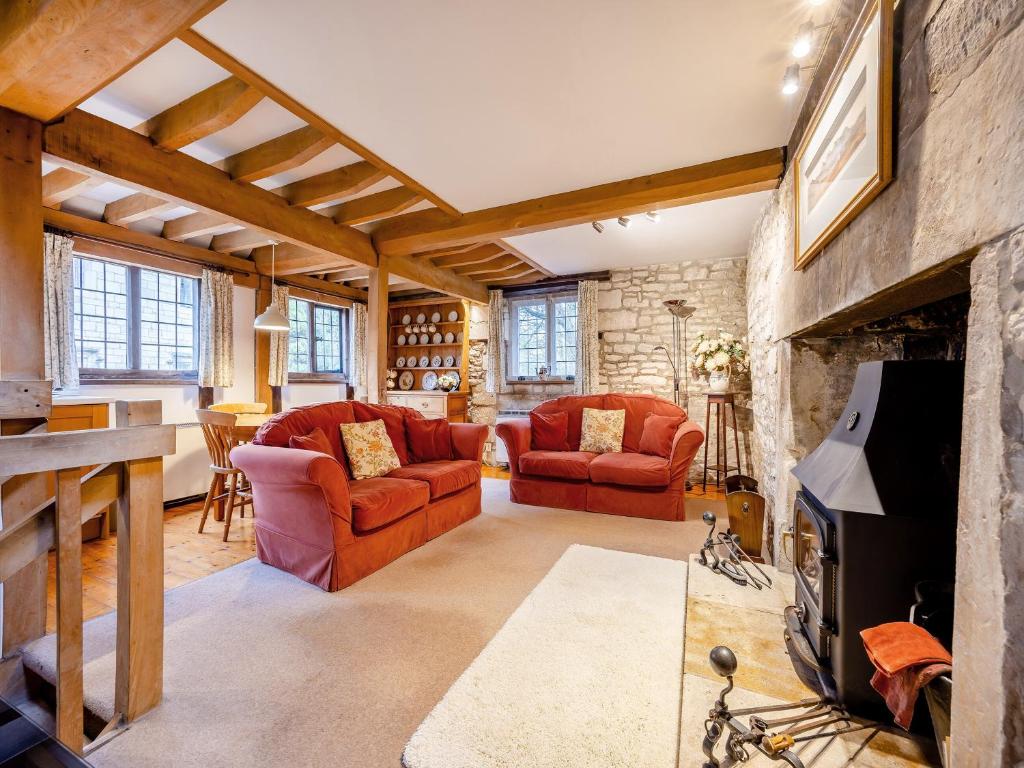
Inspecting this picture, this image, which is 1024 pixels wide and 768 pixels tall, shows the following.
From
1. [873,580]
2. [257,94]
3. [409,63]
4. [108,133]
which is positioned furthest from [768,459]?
[108,133]

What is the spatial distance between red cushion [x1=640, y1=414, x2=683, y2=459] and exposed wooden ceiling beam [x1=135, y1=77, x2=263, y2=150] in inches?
145

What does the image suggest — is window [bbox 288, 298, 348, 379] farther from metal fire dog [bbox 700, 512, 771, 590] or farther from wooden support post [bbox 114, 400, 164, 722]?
metal fire dog [bbox 700, 512, 771, 590]

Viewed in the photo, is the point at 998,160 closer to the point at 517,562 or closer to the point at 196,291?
the point at 517,562

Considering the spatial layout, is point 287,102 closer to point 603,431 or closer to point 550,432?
point 550,432

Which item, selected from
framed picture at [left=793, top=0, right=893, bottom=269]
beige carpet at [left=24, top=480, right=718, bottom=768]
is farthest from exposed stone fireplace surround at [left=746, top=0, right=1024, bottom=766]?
beige carpet at [left=24, top=480, right=718, bottom=768]

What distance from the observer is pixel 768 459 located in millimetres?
2904

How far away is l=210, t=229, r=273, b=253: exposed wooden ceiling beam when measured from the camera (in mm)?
4316

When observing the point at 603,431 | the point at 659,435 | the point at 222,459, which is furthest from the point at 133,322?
the point at 659,435

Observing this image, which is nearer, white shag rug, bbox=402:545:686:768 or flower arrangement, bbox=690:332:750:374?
white shag rug, bbox=402:545:686:768

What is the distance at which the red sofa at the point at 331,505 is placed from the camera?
239 cm

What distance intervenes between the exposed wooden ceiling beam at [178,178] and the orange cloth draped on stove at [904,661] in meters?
3.78

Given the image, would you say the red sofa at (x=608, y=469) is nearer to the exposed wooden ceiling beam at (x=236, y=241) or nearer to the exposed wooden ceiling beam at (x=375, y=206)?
the exposed wooden ceiling beam at (x=375, y=206)

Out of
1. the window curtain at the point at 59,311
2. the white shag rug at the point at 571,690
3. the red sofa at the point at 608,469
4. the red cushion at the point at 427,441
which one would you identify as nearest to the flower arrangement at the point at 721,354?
the red sofa at the point at 608,469

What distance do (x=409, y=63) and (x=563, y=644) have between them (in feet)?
8.67
